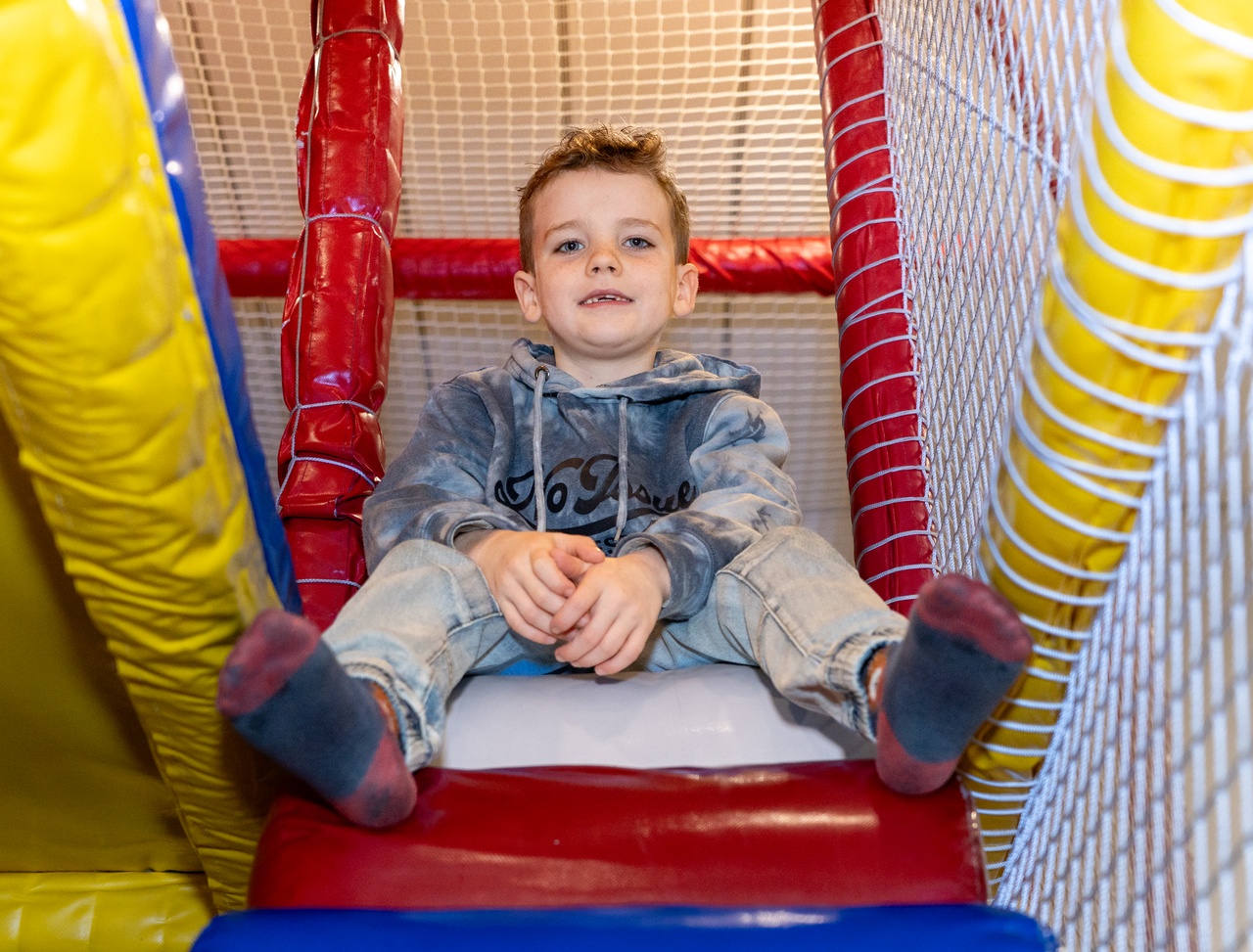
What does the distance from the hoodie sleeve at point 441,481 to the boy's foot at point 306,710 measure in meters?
0.27

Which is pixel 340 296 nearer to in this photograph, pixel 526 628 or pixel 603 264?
pixel 603 264

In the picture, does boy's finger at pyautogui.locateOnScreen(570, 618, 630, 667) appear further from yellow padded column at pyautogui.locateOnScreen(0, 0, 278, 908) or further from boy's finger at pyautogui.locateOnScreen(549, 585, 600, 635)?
yellow padded column at pyautogui.locateOnScreen(0, 0, 278, 908)

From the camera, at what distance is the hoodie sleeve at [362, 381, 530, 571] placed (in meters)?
0.86

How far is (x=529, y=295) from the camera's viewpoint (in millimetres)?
1165

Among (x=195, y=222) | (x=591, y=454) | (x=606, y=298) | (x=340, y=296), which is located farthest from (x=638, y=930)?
(x=340, y=296)

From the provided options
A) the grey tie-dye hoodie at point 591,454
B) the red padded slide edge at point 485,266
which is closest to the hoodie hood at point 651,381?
the grey tie-dye hoodie at point 591,454

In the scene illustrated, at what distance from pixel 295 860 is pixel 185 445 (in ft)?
0.75

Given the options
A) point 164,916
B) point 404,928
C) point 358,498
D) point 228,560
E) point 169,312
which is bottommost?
point 164,916

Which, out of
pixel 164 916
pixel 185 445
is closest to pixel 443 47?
pixel 164 916

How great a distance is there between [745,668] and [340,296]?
2.24 feet

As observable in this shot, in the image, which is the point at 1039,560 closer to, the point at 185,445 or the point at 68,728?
the point at 185,445

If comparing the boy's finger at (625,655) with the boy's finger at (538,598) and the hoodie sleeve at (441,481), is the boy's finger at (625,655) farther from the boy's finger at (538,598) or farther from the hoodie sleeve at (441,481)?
the hoodie sleeve at (441,481)

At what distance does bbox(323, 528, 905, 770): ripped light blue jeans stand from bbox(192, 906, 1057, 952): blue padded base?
4.6 inches

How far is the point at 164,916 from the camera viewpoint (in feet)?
3.47
